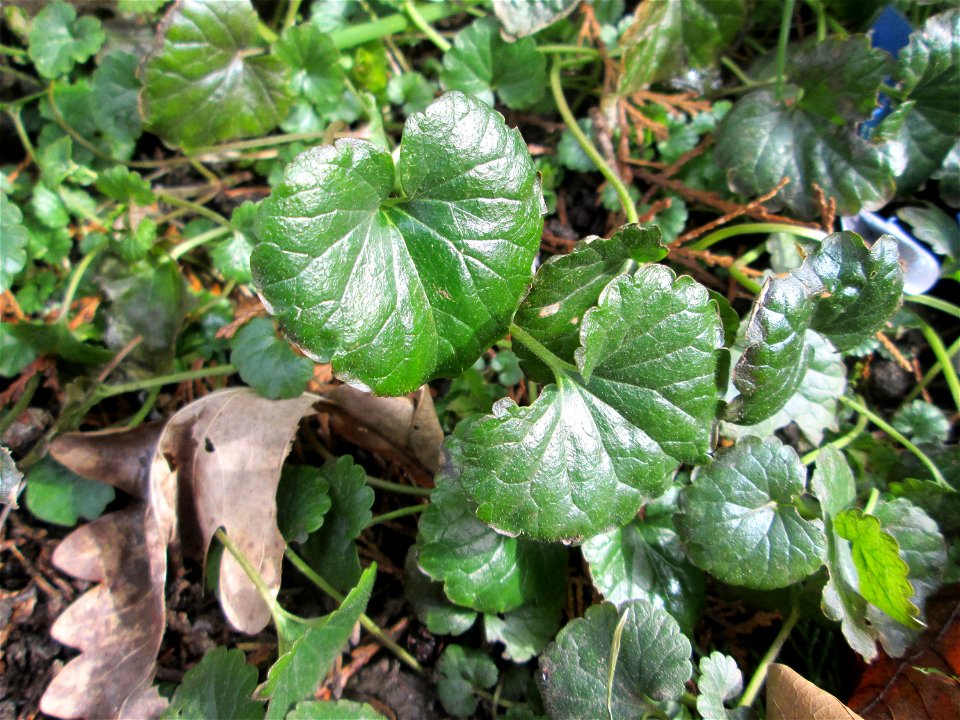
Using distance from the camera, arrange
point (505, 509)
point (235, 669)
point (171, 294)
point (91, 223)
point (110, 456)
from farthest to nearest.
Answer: point (91, 223), point (171, 294), point (110, 456), point (235, 669), point (505, 509)

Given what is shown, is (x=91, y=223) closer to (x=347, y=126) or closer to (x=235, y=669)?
(x=347, y=126)

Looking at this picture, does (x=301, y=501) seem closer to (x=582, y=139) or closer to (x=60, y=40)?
(x=582, y=139)

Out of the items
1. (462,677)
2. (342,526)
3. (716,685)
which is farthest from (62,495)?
(716,685)

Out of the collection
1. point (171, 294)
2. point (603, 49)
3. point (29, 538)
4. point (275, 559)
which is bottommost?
point (29, 538)

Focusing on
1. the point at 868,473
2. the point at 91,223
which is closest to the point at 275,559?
the point at 91,223

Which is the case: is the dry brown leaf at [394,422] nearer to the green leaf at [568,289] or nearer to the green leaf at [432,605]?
the green leaf at [432,605]

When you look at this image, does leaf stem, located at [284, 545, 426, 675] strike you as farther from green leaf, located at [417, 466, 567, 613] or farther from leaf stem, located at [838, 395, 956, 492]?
leaf stem, located at [838, 395, 956, 492]
